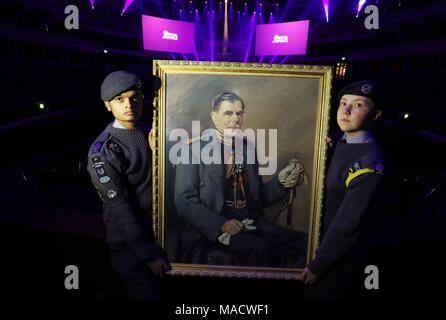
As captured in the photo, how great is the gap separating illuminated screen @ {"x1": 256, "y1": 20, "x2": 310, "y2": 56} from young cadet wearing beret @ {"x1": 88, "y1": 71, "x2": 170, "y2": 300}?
18081mm

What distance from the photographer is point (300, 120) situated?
66.5 inches

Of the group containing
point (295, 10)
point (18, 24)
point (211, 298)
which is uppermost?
point (295, 10)

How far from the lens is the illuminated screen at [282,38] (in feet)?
56.1

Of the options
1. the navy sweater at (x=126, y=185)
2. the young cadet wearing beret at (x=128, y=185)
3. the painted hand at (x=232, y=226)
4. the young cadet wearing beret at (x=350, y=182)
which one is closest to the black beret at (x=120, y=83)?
the young cadet wearing beret at (x=128, y=185)

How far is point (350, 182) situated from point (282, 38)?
18542 mm

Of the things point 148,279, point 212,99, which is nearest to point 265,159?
point 212,99

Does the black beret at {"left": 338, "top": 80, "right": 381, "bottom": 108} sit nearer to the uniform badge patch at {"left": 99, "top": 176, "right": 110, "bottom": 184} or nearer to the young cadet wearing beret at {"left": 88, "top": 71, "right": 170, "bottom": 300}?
the young cadet wearing beret at {"left": 88, "top": 71, "right": 170, "bottom": 300}

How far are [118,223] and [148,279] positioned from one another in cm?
51

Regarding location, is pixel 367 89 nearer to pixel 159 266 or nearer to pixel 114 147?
pixel 114 147

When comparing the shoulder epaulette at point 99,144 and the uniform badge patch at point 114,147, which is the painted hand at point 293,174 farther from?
the shoulder epaulette at point 99,144

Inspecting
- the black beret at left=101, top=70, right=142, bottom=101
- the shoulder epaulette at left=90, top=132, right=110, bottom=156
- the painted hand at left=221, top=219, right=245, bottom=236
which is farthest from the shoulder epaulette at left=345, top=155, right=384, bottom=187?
the shoulder epaulette at left=90, top=132, right=110, bottom=156

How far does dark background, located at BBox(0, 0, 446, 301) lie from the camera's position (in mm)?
2287

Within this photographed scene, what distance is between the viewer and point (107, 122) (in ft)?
34.6

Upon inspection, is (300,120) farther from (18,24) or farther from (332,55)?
(332,55)
